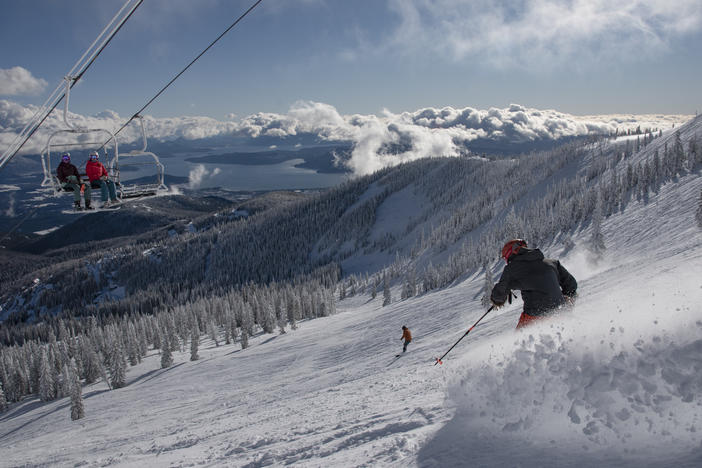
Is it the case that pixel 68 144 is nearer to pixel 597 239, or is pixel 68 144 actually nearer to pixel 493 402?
pixel 493 402

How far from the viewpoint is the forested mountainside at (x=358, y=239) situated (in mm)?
87469

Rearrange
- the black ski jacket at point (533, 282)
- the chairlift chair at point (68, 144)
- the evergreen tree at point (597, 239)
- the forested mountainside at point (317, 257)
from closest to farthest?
the black ski jacket at point (533, 282), the chairlift chair at point (68, 144), the evergreen tree at point (597, 239), the forested mountainside at point (317, 257)

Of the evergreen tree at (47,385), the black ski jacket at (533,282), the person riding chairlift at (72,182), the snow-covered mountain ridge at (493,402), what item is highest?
the person riding chairlift at (72,182)


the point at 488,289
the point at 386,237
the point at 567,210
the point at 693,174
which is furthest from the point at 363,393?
the point at 386,237

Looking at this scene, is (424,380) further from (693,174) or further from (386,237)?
(386,237)

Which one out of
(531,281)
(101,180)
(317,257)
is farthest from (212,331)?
(317,257)

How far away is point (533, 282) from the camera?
25.5 feet

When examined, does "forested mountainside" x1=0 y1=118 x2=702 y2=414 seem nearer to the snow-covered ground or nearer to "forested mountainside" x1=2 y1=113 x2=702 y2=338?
"forested mountainside" x1=2 y1=113 x2=702 y2=338

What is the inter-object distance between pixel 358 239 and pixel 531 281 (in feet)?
473

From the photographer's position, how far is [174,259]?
18075 centimetres

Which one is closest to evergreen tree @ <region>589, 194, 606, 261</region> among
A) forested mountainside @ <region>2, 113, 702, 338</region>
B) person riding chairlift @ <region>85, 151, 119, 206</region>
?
forested mountainside @ <region>2, 113, 702, 338</region>

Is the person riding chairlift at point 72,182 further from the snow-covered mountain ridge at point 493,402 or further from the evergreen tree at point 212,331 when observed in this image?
the evergreen tree at point 212,331

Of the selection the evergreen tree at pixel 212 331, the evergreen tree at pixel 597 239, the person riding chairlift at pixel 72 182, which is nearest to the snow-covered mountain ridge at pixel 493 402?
the evergreen tree at pixel 597 239

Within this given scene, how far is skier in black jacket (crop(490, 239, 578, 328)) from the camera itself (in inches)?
305
